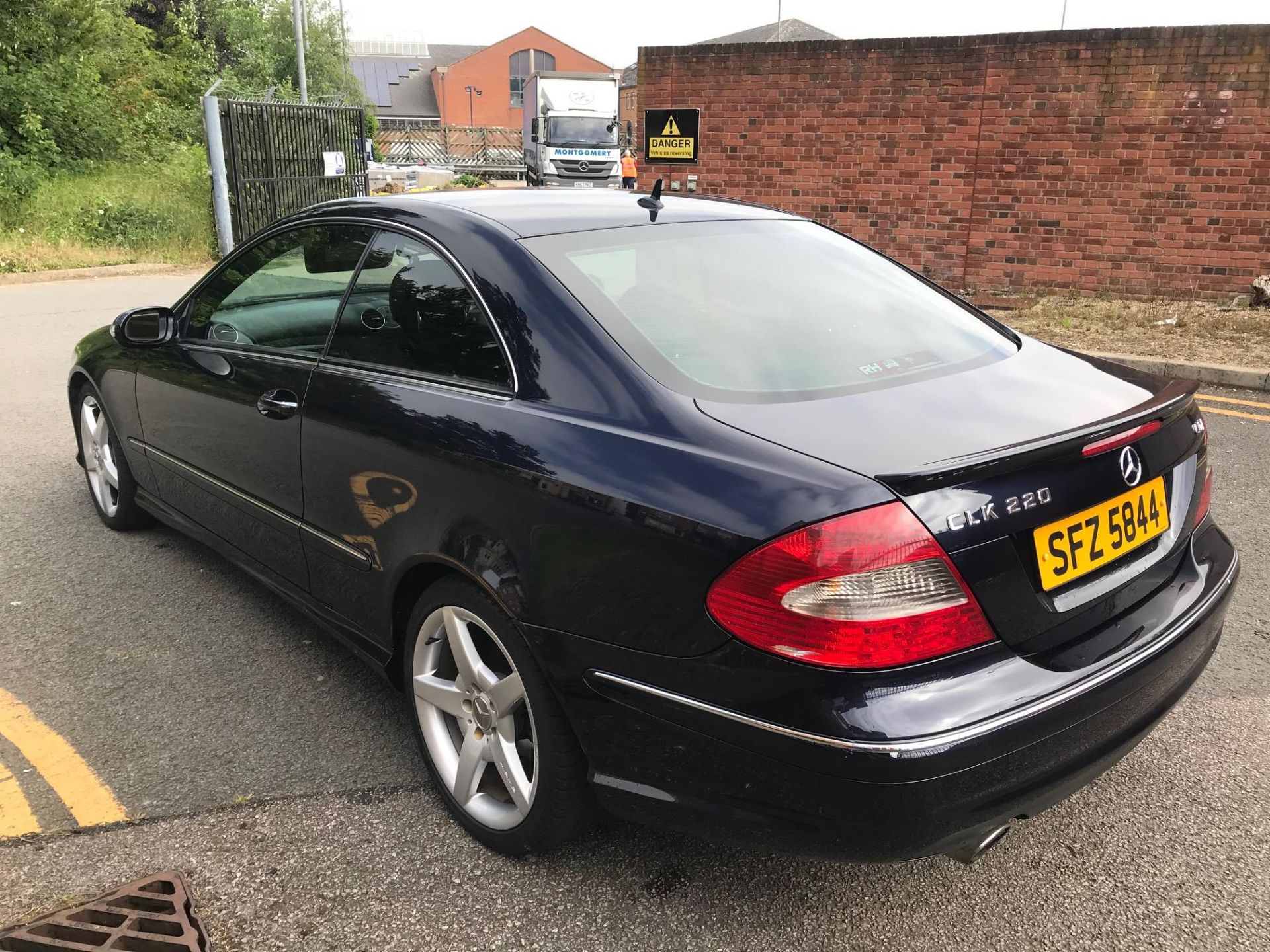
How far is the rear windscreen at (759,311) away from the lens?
2281 millimetres

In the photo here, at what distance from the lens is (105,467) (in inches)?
178

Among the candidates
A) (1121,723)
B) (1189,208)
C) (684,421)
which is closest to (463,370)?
(684,421)

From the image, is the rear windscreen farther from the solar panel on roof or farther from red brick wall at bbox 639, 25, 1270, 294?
the solar panel on roof

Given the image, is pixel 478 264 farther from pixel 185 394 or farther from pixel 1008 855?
pixel 1008 855

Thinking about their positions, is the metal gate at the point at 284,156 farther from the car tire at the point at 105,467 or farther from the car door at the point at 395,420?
the car door at the point at 395,420

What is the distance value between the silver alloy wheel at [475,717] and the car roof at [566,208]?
3.45 ft

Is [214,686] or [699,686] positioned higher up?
[699,686]

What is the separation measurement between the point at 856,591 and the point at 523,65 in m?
78.4

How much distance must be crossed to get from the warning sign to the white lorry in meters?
17.0

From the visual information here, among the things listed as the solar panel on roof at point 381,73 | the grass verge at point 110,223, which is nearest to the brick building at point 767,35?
the solar panel on roof at point 381,73

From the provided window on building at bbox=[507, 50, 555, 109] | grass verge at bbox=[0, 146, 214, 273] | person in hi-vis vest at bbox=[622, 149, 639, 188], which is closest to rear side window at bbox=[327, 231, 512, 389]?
grass verge at bbox=[0, 146, 214, 273]

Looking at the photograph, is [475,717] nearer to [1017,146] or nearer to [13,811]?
[13,811]

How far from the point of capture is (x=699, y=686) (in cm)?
188

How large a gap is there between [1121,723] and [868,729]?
685 millimetres
